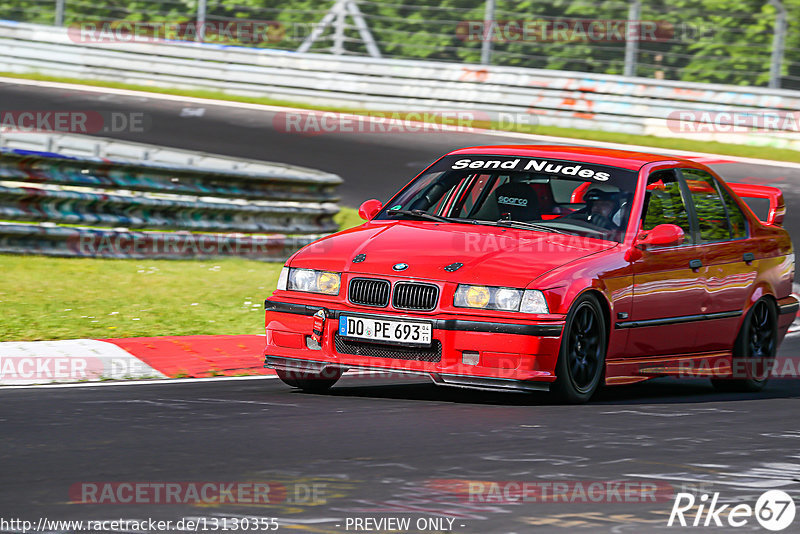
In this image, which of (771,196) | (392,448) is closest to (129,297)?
(771,196)

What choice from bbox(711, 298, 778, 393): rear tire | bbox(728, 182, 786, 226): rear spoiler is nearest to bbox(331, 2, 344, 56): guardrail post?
bbox(728, 182, 786, 226): rear spoiler

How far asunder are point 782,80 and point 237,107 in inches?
348

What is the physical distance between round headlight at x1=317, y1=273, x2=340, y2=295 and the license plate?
0.17 m

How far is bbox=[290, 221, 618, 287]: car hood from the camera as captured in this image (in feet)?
25.8

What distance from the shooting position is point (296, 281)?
8328 mm

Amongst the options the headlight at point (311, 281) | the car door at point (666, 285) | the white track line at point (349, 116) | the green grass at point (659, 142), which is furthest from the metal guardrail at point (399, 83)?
the headlight at point (311, 281)

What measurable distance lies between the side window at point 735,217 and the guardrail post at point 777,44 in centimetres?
1223

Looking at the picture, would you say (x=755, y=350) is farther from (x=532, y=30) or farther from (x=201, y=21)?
(x=201, y=21)

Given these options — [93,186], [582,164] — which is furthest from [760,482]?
[93,186]

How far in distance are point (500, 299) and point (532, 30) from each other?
16386 mm

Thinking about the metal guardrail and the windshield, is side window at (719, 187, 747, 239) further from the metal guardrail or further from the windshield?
the metal guardrail

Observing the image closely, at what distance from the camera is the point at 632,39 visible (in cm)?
2250

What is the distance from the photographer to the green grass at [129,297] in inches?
403

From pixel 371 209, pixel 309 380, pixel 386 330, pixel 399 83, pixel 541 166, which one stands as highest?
pixel 399 83
